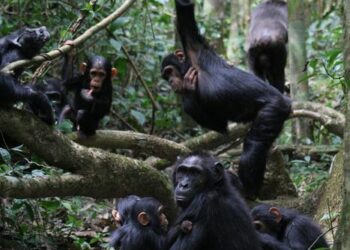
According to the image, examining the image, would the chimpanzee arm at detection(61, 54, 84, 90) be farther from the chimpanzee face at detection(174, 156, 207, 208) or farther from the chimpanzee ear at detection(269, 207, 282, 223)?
the chimpanzee ear at detection(269, 207, 282, 223)

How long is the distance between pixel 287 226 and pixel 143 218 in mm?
1391

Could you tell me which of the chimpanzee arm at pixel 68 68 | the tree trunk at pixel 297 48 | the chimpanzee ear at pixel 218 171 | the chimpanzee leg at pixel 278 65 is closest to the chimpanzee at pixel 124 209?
the chimpanzee ear at pixel 218 171

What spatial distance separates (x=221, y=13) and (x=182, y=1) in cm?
783

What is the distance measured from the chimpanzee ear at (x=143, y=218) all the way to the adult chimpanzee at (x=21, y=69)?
1.16 metres

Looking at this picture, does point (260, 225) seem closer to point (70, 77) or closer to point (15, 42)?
point (15, 42)

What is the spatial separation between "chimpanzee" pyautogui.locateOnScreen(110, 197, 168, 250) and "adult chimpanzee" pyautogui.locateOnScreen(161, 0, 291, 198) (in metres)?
1.51

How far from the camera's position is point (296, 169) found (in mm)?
10125

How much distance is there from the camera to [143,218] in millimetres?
6070

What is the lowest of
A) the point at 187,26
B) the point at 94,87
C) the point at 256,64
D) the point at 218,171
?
the point at 218,171

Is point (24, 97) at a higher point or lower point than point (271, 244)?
higher

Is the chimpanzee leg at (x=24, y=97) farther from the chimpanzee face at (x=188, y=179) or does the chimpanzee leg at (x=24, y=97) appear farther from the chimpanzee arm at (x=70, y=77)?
the chimpanzee arm at (x=70, y=77)

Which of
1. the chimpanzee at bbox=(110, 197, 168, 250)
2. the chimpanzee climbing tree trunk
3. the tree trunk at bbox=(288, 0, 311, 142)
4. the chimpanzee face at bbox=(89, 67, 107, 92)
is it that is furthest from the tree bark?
the tree trunk at bbox=(288, 0, 311, 142)

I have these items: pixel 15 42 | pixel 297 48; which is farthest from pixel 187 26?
pixel 297 48

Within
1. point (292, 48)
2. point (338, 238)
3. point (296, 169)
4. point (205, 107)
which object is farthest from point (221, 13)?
A: point (338, 238)
